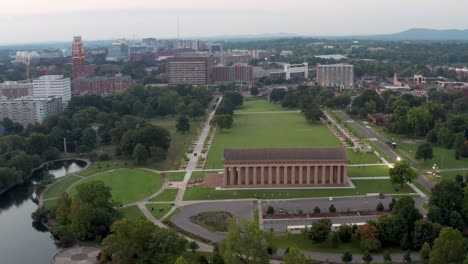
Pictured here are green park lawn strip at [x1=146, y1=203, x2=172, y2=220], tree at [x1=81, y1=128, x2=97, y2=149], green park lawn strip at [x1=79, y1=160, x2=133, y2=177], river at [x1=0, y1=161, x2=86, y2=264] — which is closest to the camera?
river at [x1=0, y1=161, x2=86, y2=264]

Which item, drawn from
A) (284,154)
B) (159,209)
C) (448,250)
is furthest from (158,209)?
(448,250)

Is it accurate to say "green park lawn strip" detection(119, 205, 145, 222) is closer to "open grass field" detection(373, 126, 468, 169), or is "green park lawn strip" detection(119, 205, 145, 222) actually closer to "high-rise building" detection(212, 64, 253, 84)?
"open grass field" detection(373, 126, 468, 169)

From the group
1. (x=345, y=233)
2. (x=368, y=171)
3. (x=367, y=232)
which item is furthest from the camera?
(x=368, y=171)

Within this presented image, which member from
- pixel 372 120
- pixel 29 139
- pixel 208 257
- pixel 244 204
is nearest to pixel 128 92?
pixel 29 139

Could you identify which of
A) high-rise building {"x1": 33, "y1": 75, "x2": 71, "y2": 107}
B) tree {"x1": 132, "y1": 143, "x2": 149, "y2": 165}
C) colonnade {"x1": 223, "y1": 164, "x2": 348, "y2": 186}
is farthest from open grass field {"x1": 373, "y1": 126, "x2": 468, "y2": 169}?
high-rise building {"x1": 33, "y1": 75, "x2": 71, "y2": 107}

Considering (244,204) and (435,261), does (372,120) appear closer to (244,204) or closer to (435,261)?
(244,204)

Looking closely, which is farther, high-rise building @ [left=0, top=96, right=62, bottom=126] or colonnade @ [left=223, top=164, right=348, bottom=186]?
high-rise building @ [left=0, top=96, right=62, bottom=126]

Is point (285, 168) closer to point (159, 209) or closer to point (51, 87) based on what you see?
point (159, 209)
